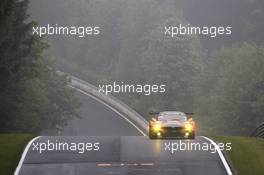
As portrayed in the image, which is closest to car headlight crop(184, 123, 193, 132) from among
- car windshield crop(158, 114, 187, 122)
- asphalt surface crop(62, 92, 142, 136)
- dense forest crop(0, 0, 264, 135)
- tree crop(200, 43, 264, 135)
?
car windshield crop(158, 114, 187, 122)

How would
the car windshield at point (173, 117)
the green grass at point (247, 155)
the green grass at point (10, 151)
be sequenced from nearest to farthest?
the green grass at point (247, 155) < the green grass at point (10, 151) < the car windshield at point (173, 117)

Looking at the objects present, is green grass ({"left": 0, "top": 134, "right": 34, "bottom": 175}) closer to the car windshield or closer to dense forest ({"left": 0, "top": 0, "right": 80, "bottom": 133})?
dense forest ({"left": 0, "top": 0, "right": 80, "bottom": 133})

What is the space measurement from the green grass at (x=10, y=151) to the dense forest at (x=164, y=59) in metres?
19.3

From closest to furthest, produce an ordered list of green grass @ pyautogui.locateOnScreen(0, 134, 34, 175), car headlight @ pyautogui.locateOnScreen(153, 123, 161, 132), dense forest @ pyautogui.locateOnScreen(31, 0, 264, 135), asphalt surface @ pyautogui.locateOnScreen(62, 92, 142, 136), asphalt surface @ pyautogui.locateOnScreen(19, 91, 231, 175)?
asphalt surface @ pyautogui.locateOnScreen(19, 91, 231, 175) < green grass @ pyautogui.locateOnScreen(0, 134, 34, 175) < car headlight @ pyautogui.locateOnScreen(153, 123, 161, 132) < asphalt surface @ pyautogui.locateOnScreen(62, 92, 142, 136) < dense forest @ pyautogui.locateOnScreen(31, 0, 264, 135)

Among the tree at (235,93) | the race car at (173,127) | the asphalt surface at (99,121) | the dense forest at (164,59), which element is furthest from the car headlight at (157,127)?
the tree at (235,93)

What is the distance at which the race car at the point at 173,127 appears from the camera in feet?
80.5

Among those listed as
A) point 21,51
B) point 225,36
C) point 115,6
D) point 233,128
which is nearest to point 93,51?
point 115,6

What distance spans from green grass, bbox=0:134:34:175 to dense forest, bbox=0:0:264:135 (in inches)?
759

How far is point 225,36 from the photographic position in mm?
107938

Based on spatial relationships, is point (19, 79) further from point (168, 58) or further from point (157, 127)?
point (168, 58)

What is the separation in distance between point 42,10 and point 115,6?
13.3 m

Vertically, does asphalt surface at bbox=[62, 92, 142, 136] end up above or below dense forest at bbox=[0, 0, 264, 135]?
below

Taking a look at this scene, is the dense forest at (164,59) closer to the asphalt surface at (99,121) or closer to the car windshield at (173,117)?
the asphalt surface at (99,121)

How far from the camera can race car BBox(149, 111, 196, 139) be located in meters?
24.5
